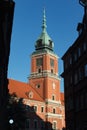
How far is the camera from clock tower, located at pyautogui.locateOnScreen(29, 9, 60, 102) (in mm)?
99188

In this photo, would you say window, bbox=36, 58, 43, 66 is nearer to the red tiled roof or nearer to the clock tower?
the clock tower

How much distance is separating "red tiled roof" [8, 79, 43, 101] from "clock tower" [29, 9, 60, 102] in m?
1.63

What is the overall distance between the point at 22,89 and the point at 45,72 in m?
8.68

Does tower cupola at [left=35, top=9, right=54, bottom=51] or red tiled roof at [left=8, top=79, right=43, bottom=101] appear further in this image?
tower cupola at [left=35, top=9, right=54, bottom=51]

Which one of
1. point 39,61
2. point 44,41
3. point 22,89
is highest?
point 44,41

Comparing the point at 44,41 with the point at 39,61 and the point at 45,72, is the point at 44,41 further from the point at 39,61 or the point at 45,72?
the point at 45,72

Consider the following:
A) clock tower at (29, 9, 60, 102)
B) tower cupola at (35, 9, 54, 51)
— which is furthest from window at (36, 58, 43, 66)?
tower cupola at (35, 9, 54, 51)

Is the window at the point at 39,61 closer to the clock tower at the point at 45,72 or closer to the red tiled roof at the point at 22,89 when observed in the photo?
the clock tower at the point at 45,72

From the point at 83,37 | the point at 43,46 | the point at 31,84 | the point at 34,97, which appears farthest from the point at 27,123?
the point at 83,37

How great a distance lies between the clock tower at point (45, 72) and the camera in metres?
99.2

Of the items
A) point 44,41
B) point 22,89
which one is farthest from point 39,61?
point 22,89

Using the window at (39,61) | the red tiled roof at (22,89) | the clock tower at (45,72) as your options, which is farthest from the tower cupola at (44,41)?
Answer: the red tiled roof at (22,89)

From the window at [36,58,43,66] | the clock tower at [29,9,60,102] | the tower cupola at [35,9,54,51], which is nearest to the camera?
the clock tower at [29,9,60,102]

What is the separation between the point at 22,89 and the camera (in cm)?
9725
